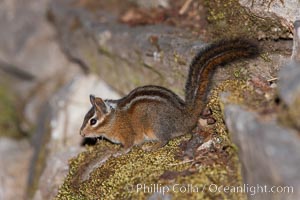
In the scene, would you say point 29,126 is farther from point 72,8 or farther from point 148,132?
point 148,132

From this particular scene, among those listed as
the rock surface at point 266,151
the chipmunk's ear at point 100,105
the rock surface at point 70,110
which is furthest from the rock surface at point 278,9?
the rock surface at point 70,110

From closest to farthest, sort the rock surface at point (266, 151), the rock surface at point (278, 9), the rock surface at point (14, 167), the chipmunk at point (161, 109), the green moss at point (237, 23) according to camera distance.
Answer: the rock surface at point (266, 151)
the chipmunk at point (161, 109)
the rock surface at point (278, 9)
the green moss at point (237, 23)
the rock surface at point (14, 167)

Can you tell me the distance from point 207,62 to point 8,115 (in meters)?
5.28

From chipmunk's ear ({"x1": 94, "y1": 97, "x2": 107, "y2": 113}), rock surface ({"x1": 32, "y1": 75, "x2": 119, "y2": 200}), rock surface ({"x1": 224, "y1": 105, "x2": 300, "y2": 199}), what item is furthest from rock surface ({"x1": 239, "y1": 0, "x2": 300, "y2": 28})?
rock surface ({"x1": 32, "y1": 75, "x2": 119, "y2": 200})

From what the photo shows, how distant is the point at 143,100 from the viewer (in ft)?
16.4

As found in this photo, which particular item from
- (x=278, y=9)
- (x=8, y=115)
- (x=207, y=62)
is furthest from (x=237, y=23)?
(x=8, y=115)

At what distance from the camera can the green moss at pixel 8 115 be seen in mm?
8852

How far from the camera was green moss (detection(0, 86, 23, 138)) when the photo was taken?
8852mm

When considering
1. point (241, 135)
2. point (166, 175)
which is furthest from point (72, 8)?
point (241, 135)

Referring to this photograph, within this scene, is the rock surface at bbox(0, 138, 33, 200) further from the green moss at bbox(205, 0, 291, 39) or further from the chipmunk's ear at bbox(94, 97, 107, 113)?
the green moss at bbox(205, 0, 291, 39)

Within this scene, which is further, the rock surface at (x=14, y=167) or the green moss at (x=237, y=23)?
the rock surface at (x=14, y=167)

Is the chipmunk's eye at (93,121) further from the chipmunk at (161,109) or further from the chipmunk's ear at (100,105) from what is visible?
the chipmunk's ear at (100,105)

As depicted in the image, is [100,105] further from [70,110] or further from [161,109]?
[70,110]

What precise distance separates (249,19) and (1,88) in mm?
5611
